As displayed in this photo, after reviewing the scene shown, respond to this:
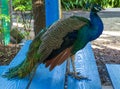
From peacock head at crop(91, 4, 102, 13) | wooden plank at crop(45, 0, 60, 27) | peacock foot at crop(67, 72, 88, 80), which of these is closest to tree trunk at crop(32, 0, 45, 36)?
wooden plank at crop(45, 0, 60, 27)

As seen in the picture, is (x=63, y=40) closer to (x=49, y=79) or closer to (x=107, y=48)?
(x=49, y=79)

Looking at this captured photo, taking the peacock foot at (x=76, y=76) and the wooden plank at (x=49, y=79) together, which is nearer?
the wooden plank at (x=49, y=79)

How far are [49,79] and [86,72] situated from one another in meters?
0.38

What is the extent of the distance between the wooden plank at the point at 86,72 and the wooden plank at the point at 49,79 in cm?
8

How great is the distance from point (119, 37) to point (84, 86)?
17.3 feet

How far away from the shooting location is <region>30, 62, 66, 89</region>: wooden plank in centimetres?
250

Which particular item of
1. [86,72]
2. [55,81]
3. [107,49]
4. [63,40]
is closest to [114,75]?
[86,72]

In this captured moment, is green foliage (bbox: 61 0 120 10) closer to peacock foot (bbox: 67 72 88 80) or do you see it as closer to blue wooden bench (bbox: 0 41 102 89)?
blue wooden bench (bbox: 0 41 102 89)

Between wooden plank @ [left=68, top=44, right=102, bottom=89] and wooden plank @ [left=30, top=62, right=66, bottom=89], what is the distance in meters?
0.08

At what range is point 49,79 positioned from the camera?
2680 millimetres

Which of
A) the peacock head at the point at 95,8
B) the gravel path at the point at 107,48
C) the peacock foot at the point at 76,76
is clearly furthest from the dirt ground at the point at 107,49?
the peacock head at the point at 95,8

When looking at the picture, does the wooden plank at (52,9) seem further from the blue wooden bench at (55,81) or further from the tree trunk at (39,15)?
the blue wooden bench at (55,81)

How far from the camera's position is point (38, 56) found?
2.46 m

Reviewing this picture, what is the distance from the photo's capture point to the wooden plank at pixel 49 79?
250cm
